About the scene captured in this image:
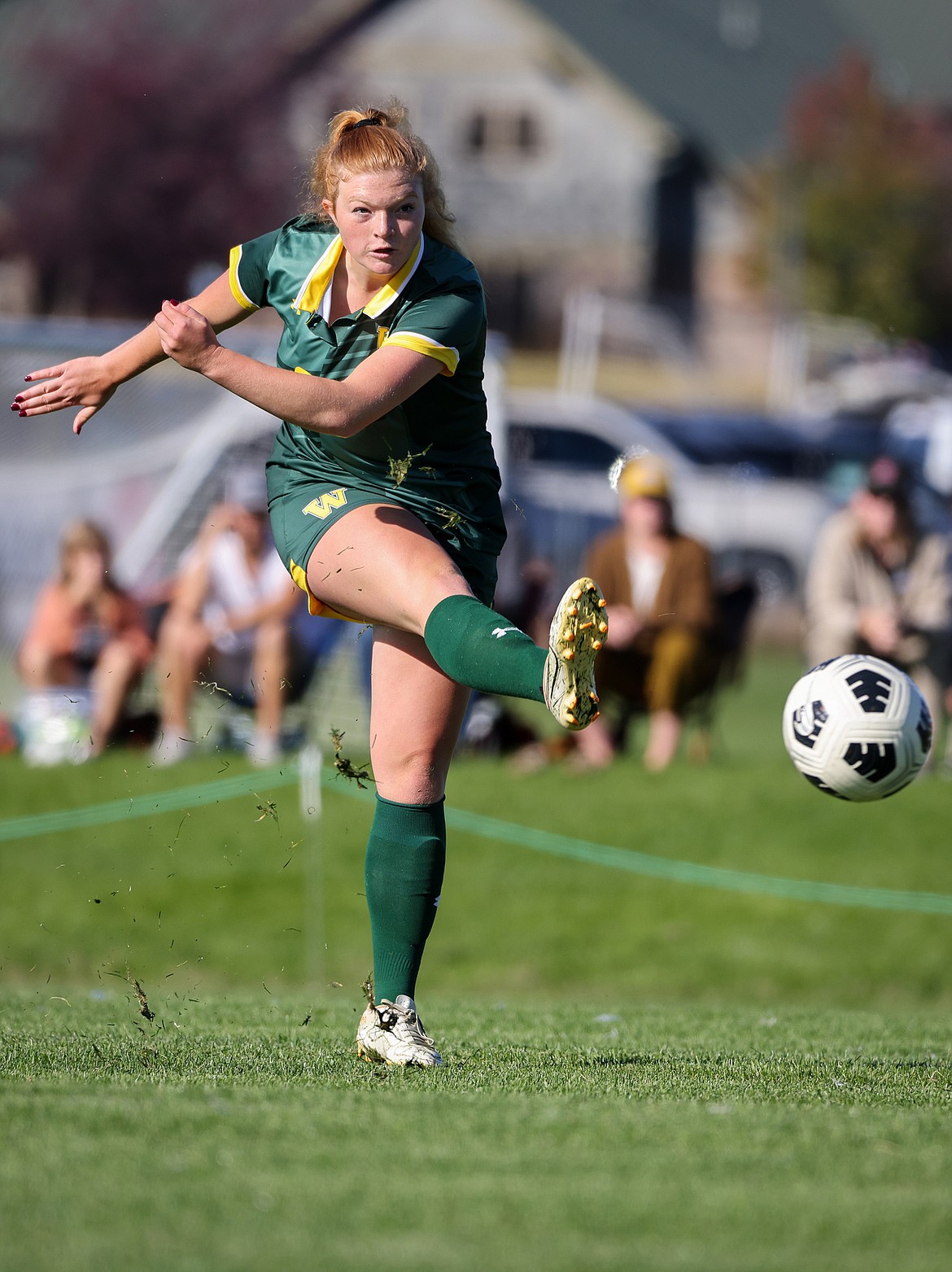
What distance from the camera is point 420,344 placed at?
4062 mm

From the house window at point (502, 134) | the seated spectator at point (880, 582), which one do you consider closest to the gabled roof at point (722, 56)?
the house window at point (502, 134)

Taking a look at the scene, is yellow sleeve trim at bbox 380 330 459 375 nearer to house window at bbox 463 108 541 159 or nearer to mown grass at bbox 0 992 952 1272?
mown grass at bbox 0 992 952 1272

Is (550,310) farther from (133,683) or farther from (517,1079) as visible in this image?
(517,1079)

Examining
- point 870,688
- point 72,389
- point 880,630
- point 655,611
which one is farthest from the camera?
point 655,611

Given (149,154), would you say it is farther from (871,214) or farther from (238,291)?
(238,291)

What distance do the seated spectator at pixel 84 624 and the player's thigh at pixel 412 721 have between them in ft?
20.3

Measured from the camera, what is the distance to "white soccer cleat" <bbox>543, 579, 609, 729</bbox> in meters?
3.72

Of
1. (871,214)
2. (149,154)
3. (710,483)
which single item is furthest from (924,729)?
(871,214)

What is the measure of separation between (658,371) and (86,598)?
20299mm

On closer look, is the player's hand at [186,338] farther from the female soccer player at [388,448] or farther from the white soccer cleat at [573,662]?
the white soccer cleat at [573,662]

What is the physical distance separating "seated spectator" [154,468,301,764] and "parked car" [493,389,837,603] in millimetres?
7582

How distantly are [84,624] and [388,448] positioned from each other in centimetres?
668

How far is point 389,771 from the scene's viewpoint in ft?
14.3

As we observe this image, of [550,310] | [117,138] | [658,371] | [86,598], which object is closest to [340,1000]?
[86,598]
